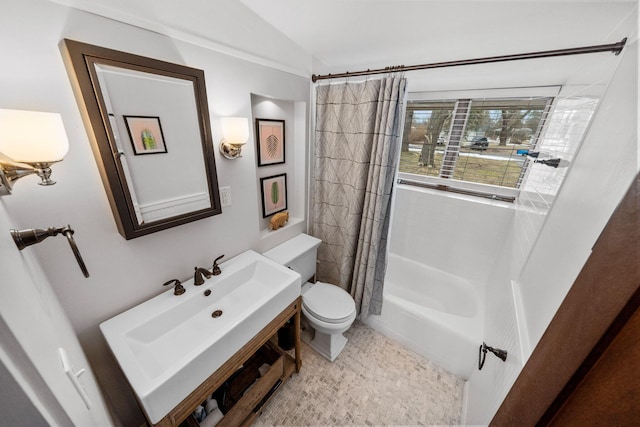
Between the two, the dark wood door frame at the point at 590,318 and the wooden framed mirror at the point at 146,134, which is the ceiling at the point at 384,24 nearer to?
the wooden framed mirror at the point at 146,134

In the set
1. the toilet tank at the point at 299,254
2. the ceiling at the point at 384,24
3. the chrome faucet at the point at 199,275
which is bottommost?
the toilet tank at the point at 299,254

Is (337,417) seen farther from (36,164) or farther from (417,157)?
(417,157)

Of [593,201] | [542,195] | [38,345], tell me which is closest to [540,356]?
[593,201]

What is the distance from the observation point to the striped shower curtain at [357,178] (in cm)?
157

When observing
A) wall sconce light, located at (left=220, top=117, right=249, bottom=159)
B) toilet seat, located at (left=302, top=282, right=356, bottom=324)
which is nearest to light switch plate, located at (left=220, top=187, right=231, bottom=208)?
wall sconce light, located at (left=220, top=117, right=249, bottom=159)

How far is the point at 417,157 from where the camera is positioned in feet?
8.00

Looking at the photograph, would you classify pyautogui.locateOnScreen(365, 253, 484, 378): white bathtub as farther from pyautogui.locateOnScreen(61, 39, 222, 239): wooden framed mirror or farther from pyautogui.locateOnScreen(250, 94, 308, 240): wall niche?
pyautogui.locateOnScreen(61, 39, 222, 239): wooden framed mirror

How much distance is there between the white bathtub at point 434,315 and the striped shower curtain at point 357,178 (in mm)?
225

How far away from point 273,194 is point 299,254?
0.53 metres

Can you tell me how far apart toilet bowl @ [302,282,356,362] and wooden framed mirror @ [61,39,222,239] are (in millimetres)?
1045

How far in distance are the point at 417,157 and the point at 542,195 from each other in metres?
1.26

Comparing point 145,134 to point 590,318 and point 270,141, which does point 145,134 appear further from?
point 590,318

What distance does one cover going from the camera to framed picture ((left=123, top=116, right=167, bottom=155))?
996 millimetres

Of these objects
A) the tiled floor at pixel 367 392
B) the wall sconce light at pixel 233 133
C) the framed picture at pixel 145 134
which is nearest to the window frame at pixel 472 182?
the tiled floor at pixel 367 392
